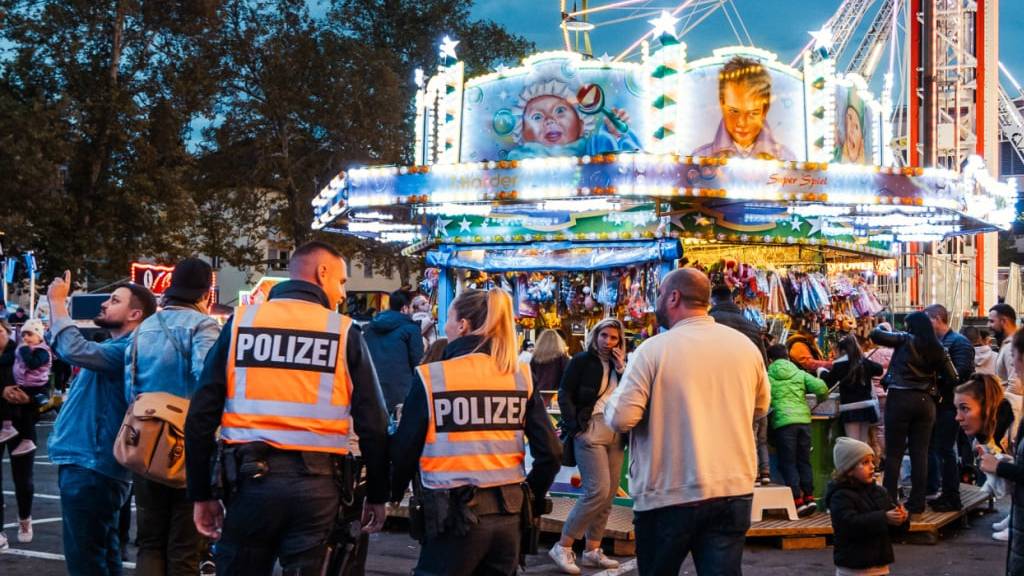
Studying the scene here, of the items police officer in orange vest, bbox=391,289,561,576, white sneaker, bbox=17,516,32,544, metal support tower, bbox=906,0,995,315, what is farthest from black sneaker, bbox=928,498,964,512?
metal support tower, bbox=906,0,995,315

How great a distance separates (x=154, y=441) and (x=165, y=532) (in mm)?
467

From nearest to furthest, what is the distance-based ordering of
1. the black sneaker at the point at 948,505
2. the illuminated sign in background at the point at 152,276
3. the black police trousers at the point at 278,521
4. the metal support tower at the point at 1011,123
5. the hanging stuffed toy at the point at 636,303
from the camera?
1. the black police trousers at the point at 278,521
2. the black sneaker at the point at 948,505
3. the hanging stuffed toy at the point at 636,303
4. the illuminated sign in background at the point at 152,276
5. the metal support tower at the point at 1011,123

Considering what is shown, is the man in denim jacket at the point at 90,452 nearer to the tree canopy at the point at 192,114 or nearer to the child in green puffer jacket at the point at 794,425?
the child in green puffer jacket at the point at 794,425

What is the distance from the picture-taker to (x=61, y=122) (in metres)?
29.1

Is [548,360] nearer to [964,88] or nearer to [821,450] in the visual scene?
[821,450]

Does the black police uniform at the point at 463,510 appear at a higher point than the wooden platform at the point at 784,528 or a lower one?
higher

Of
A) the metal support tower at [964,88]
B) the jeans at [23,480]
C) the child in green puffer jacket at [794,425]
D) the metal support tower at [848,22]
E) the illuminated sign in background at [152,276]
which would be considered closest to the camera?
the jeans at [23,480]

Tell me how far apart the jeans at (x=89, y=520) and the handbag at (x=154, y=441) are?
697 mm

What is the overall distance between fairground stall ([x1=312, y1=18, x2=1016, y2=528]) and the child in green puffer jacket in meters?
2.98

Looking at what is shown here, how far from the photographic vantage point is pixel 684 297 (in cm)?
512

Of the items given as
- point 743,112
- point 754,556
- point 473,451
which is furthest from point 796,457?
point 473,451

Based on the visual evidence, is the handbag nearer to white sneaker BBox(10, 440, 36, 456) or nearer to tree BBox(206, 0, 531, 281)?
white sneaker BBox(10, 440, 36, 456)

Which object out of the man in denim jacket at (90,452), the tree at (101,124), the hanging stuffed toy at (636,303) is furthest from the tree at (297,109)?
the man in denim jacket at (90,452)

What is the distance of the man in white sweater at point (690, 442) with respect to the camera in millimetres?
4887
